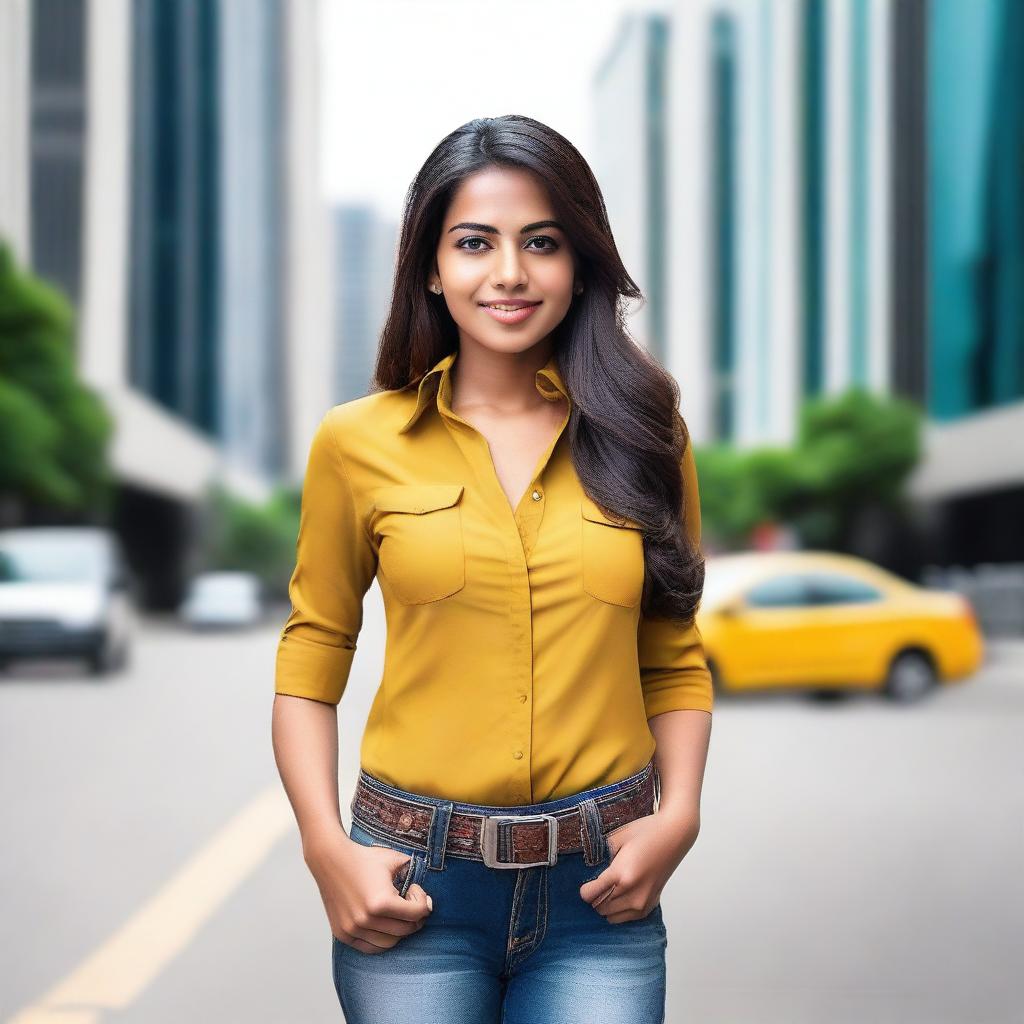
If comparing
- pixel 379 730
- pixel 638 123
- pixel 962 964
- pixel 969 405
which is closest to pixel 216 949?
pixel 962 964

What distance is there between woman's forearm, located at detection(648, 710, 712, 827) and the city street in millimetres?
2474

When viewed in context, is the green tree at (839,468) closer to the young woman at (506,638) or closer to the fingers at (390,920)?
the young woman at (506,638)

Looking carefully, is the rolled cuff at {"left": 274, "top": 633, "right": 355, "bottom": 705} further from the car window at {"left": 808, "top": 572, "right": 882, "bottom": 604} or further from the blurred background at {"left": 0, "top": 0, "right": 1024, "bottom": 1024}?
the car window at {"left": 808, "top": 572, "right": 882, "bottom": 604}

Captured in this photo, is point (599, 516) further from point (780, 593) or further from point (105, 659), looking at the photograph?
point (105, 659)

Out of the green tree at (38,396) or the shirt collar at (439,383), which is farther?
the green tree at (38,396)

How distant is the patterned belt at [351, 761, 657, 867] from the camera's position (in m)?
1.63

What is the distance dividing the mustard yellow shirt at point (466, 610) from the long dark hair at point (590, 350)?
46 millimetres

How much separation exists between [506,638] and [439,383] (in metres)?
0.34

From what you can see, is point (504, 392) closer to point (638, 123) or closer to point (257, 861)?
point (257, 861)

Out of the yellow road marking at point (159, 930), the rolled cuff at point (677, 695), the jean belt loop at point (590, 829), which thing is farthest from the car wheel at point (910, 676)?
the jean belt loop at point (590, 829)

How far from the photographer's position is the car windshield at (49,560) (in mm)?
14922

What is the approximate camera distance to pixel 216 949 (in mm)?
4746

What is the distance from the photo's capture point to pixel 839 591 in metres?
11.8

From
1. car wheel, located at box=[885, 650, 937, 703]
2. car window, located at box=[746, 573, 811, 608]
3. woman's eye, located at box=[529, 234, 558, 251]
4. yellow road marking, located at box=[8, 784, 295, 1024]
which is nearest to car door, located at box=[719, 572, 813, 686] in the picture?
car window, located at box=[746, 573, 811, 608]
